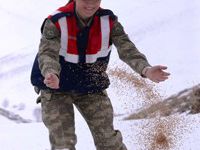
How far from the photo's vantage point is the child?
9.46ft

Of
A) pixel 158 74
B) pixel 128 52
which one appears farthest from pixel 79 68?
pixel 158 74

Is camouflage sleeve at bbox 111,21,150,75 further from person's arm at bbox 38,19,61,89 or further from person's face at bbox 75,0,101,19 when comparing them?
person's arm at bbox 38,19,61,89

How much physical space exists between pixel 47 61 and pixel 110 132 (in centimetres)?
64

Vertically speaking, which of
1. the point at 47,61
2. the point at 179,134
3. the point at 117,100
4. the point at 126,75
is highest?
the point at 47,61

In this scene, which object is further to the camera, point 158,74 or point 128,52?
point 128,52

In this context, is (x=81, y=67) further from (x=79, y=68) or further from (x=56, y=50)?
(x=56, y=50)

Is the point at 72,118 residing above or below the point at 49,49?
below

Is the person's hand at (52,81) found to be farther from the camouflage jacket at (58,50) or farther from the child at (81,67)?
the child at (81,67)

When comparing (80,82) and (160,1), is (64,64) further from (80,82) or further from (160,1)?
(160,1)

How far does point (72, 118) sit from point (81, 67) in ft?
0.97

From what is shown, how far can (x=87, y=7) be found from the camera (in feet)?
9.39

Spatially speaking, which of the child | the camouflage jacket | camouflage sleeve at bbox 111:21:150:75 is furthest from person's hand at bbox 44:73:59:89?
camouflage sleeve at bbox 111:21:150:75

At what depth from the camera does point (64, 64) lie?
9.89ft

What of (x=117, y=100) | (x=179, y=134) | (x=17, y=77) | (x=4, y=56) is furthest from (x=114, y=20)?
(x=4, y=56)
